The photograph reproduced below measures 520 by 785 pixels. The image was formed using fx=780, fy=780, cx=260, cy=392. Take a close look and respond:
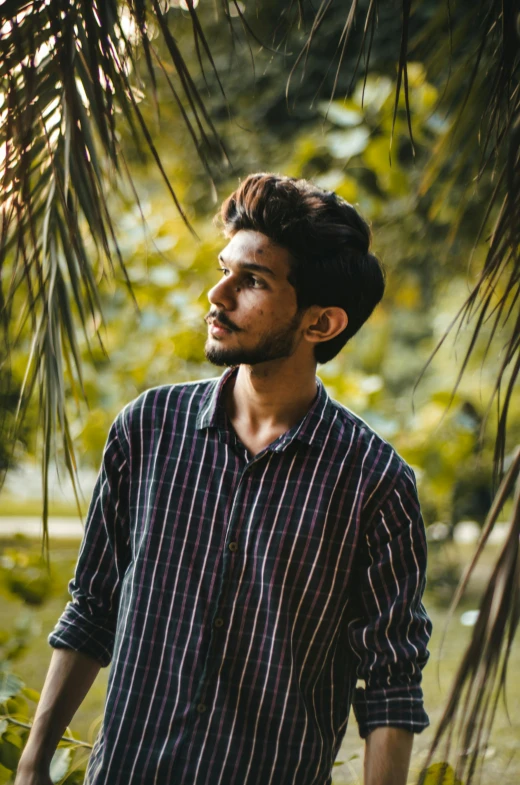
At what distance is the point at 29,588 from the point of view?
7.70 feet

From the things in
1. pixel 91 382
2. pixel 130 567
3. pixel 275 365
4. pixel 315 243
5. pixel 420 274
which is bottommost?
pixel 130 567

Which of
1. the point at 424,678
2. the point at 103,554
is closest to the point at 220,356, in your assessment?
the point at 103,554

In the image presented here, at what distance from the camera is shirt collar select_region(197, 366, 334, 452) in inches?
44.0

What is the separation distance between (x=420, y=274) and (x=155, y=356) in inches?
62.7

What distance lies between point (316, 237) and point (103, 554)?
22.9 inches

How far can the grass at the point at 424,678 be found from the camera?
2.73 metres

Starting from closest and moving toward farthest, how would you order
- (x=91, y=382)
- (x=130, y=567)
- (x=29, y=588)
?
(x=130, y=567) → (x=29, y=588) → (x=91, y=382)

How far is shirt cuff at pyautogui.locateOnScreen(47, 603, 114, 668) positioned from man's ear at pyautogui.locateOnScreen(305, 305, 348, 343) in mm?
543

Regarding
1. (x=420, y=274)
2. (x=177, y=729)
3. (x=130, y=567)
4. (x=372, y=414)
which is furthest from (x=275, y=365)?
(x=420, y=274)

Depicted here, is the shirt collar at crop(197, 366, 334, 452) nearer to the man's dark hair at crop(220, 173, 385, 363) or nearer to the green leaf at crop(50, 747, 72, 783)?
the man's dark hair at crop(220, 173, 385, 363)

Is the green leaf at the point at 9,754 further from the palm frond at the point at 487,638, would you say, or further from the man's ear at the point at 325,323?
the palm frond at the point at 487,638

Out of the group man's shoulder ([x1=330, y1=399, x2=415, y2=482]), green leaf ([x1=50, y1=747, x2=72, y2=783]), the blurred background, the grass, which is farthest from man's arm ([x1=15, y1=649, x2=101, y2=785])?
the grass

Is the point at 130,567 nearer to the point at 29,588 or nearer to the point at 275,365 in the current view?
the point at 275,365

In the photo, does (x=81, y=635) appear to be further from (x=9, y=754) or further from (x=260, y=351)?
(x=260, y=351)
